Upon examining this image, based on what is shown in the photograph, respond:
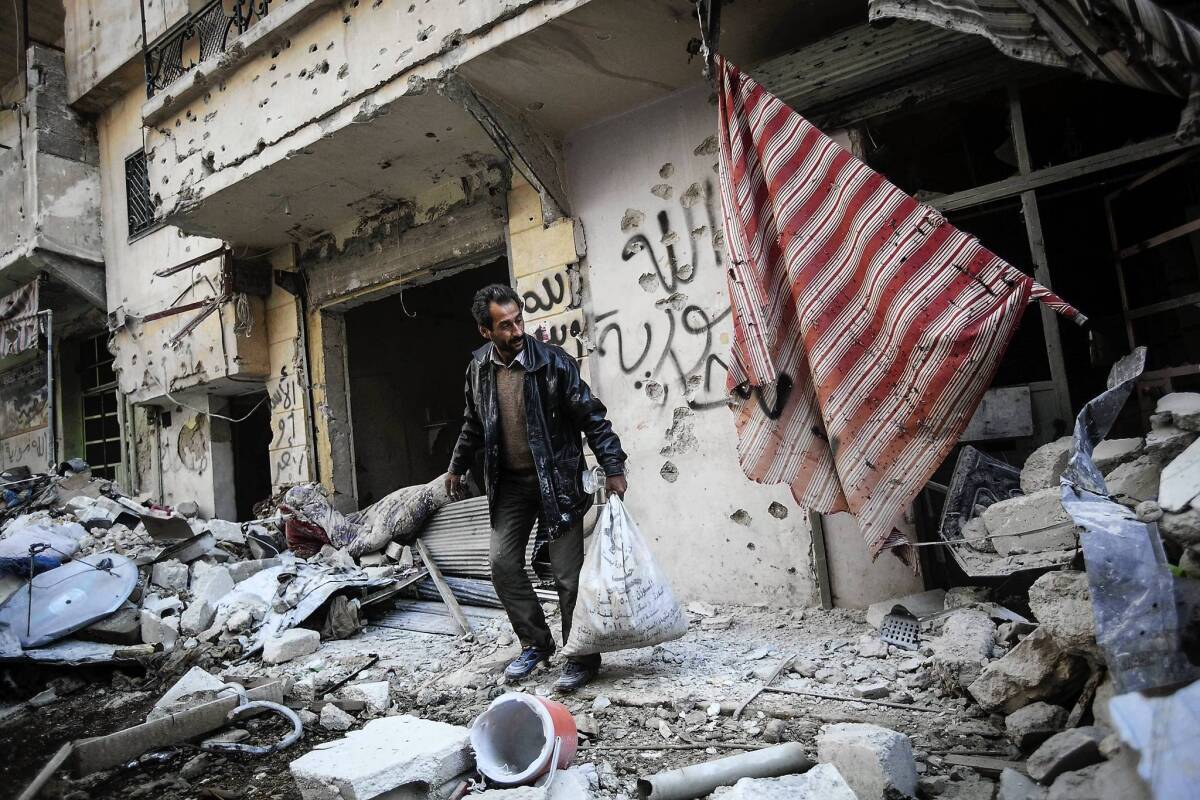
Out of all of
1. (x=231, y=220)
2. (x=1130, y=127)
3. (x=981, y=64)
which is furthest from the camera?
(x=231, y=220)

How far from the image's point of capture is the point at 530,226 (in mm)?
5105

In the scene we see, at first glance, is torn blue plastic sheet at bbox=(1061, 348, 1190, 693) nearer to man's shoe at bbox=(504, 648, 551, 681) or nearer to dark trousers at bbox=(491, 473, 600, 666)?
dark trousers at bbox=(491, 473, 600, 666)

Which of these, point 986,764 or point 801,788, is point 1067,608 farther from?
point 801,788

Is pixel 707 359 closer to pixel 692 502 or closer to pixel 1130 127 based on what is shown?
pixel 692 502

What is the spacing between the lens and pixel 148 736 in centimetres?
260

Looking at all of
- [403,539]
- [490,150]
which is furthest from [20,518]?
[490,150]

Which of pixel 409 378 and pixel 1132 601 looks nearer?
pixel 1132 601

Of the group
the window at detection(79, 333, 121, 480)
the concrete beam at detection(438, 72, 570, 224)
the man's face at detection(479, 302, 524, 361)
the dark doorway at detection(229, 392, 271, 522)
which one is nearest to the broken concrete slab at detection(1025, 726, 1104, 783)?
the man's face at detection(479, 302, 524, 361)

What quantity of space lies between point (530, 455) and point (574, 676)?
99cm

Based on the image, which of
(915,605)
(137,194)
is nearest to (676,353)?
(915,605)

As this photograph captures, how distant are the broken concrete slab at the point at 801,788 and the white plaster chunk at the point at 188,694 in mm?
2463

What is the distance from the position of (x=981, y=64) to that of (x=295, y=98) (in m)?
4.55

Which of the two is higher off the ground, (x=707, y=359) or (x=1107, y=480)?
(x=707, y=359)

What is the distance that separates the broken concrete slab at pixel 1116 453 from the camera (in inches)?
96.6
